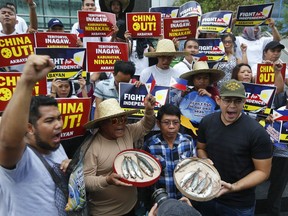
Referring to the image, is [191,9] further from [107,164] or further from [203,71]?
[107,164]

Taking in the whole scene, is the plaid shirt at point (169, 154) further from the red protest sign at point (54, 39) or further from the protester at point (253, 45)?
the protester at point (253, 45)

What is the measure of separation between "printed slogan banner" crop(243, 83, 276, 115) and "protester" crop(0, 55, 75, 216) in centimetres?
256

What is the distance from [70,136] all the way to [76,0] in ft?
40.8

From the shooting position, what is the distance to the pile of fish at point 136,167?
2.62 m

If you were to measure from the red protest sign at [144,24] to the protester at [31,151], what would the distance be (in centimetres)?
332

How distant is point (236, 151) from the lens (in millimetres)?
2900

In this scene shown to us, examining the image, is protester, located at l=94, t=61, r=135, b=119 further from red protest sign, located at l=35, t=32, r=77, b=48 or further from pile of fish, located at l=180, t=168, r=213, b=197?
pile of fish, located at l=180, t=168, r=213, b=197

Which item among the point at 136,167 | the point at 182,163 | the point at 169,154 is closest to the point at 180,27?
the point at 169,154

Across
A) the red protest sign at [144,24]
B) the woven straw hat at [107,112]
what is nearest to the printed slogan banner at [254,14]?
the red protest sign at [144,24]

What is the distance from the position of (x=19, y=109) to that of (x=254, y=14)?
221 inches

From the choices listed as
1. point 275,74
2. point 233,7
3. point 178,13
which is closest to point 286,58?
point 233,7

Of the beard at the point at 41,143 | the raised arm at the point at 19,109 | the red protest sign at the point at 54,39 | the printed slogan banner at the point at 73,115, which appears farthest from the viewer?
the red protest sign at the point at 54,39

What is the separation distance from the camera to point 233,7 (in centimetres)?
1371

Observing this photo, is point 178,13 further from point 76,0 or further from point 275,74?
point 76,0
